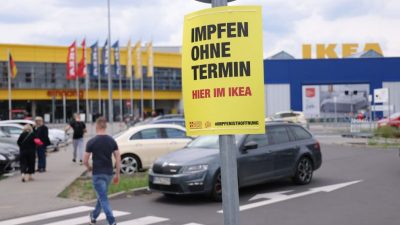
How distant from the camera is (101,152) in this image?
8.28m

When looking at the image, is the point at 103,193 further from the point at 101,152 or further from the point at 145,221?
the point at 145,221

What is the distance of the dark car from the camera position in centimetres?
1064

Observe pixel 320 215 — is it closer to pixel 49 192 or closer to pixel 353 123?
pixel 49 192

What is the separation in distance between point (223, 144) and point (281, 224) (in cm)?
544

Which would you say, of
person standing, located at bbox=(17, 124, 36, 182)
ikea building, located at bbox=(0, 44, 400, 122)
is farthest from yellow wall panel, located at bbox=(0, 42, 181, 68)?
person standing, located at bbox=(17, 124, 36, 182)

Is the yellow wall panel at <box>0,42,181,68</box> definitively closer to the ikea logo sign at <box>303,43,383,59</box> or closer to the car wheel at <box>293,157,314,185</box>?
the ikea logo sign at <box>303,43,383,59</box>

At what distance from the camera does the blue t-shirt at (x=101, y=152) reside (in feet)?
27.0

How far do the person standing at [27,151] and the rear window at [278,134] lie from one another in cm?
678

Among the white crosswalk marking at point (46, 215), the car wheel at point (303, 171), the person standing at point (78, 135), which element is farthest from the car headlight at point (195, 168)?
the person standing at point (78, 135)

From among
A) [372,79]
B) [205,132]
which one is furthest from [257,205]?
[372,79]

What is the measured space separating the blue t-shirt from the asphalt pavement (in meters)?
1.39

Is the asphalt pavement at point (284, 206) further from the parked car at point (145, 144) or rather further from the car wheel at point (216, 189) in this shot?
the parked car at point (145, 144)

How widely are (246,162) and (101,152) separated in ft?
13.5

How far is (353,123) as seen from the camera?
111ft
